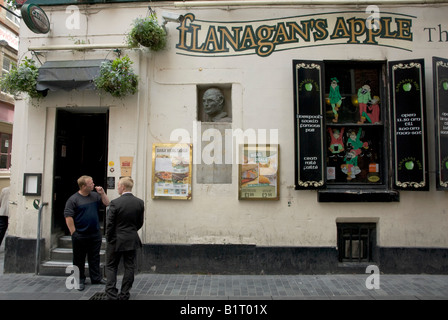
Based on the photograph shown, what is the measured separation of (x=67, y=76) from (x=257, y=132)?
3.87m

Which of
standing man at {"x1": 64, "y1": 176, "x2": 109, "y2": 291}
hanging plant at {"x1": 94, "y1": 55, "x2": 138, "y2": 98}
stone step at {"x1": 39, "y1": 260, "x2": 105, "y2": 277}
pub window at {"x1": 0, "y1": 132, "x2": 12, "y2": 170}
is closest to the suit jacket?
standing man at {"x1": 64, "y1": 176, "x2": 109, "y2": 291}

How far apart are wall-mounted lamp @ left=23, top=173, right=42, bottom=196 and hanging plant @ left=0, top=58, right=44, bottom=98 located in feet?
5.35

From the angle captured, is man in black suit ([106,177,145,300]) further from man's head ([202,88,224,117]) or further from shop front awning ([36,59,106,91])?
shop front awning ([36,59,106,91])

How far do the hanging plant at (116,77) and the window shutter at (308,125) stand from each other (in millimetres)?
3252

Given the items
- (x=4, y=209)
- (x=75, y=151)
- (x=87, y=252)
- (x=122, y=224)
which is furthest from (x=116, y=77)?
(x=4, y=209)

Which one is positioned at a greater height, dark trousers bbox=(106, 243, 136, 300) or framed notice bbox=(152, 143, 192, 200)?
framed notice bbox=(152, 143, 192, 200)

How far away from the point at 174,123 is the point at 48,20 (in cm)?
344

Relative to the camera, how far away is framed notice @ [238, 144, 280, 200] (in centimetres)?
586

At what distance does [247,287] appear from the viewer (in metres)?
5.21

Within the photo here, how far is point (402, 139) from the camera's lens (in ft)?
18.9

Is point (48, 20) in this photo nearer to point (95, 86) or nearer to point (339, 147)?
point (95, 86)

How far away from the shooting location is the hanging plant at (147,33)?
18.8ft

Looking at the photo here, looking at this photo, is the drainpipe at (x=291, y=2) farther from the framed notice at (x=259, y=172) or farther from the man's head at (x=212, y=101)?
the framed notice at (x=259, y=172)

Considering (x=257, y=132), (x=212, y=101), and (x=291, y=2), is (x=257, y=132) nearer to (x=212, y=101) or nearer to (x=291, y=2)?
(x=212, y=101)
